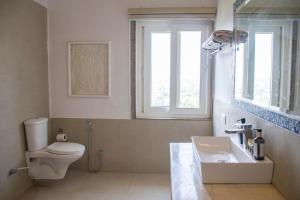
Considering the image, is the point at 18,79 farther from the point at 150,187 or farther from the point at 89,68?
the point at 150,187

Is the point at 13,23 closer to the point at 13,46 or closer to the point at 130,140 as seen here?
the point at 13,46

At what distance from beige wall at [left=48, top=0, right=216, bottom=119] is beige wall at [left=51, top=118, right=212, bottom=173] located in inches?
5.1

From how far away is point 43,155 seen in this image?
2969 millimetres

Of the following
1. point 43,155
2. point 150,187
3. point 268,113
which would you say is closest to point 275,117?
point 268,113

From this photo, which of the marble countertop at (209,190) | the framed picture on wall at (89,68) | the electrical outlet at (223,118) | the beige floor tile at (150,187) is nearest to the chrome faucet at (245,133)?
the marble countertop at (209,190)

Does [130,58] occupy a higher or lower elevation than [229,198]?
higher

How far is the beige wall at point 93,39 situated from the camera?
3385mm

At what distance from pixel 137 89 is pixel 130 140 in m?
0.67

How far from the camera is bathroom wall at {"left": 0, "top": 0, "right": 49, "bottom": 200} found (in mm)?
2606

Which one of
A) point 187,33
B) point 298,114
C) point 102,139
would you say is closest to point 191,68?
point 187,33

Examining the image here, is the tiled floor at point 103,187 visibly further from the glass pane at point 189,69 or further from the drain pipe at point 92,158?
the glass pane at point 189,69

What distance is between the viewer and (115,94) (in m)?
3.48

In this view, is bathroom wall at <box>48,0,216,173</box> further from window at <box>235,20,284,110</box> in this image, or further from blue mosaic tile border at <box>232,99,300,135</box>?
blue mosaic tile border at <box>232,99,300,135</box>

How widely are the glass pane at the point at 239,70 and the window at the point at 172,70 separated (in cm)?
112
